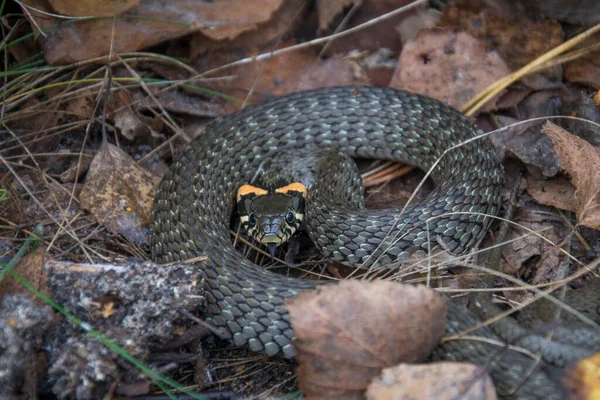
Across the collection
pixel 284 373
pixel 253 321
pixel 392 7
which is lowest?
pixel 284 373

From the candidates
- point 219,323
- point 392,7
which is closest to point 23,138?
point 219,323

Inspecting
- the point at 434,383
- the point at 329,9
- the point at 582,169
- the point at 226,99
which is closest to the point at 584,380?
the point at 434,383

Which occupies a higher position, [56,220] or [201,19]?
[201,19]

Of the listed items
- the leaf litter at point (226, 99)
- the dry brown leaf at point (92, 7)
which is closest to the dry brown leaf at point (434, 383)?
the leaf litter at point (226, 99)

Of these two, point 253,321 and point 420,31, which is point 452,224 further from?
point 420,31

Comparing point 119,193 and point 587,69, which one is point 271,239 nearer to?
point 119,193

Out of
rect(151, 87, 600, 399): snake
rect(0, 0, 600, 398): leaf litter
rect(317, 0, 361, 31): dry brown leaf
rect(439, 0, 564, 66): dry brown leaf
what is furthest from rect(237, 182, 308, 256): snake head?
rect(439, 0, 564, 66): dry brown leaf

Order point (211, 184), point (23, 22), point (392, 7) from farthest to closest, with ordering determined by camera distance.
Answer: point (392, 7) → point (23, 22) → point (211, 184)

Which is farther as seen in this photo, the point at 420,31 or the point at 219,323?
the point at 420,31
